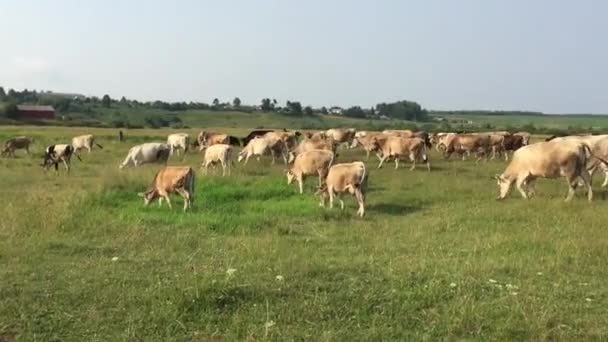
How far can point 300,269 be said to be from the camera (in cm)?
922

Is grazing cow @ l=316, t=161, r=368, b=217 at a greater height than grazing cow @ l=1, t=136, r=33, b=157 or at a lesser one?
greater

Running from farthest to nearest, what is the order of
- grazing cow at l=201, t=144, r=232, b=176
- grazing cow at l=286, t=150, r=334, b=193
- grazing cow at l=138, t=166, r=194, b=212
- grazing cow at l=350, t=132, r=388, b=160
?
grazing cow at l=350, t=132, r=388, b=160, grazing cow at l=201, t=144, r=232, b=176, grazing cow at l=286, t=150, r=334, b=193, grazing cow at l=138, t=166, r=194, b=212

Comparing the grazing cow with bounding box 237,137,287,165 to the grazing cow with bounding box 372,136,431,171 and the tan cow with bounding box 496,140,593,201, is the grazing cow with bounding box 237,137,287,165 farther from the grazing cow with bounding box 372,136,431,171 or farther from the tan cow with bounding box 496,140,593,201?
the tan cow with bounding box 496,140,593,201

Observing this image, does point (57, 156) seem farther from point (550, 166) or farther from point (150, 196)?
point (550, 166)

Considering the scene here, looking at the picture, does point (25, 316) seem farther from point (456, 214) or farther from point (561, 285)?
point (456, 214)

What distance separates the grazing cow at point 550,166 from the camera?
17938 millimetres

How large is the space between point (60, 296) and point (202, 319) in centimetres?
198

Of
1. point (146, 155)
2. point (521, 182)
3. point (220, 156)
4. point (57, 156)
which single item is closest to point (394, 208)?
point (521, 182)

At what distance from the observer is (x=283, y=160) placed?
31.2 meters

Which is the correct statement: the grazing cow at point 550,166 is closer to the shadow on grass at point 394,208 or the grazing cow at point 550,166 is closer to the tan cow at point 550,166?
the tan cow at point 550,166

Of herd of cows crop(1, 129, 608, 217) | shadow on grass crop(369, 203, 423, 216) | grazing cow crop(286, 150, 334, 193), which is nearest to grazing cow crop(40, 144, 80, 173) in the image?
herd of cows crop(1, 129, 608, 217)

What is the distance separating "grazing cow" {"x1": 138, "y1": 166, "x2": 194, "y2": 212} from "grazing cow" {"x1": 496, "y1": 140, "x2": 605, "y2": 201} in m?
8.20

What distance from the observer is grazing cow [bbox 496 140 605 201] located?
58.9ft

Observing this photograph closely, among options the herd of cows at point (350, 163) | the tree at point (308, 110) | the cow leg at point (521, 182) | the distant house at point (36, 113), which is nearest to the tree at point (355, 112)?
the tree at point (308, 110)
